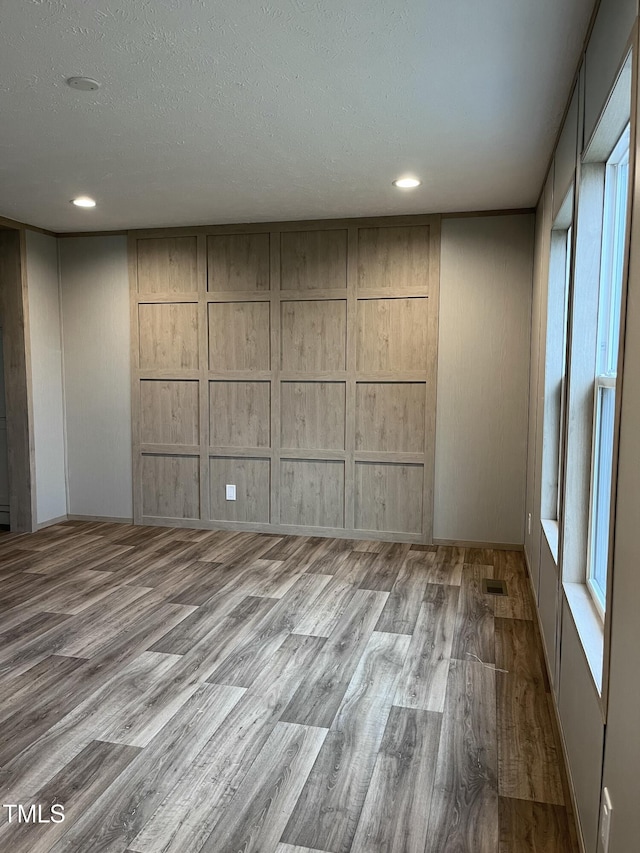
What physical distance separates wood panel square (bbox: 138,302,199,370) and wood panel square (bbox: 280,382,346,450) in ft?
2.85

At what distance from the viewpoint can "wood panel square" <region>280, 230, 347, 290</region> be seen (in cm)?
497

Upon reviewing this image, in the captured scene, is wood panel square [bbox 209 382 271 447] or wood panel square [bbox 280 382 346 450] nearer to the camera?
wood panel square [bbox 280 382 346 450]

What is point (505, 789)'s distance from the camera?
203 centimetres

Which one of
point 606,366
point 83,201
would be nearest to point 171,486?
point 83,201

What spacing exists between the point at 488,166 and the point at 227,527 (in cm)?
337

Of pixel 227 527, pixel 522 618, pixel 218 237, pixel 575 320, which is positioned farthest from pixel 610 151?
pixel 227 527

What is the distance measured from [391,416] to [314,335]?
88 cm

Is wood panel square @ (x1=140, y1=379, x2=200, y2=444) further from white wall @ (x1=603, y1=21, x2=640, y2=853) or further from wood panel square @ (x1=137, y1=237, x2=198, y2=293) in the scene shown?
white wall @ (x1=603, y1=21, x2=640, y2=853)

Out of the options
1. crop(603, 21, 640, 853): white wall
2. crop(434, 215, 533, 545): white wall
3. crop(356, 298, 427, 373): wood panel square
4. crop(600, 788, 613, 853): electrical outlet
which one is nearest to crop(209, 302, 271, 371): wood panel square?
crop(356, 298, 427, 373): wood panel square

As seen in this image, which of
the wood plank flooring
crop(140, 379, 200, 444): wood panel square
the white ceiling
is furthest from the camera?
crop(140, 379, 200, 444): wood panel square

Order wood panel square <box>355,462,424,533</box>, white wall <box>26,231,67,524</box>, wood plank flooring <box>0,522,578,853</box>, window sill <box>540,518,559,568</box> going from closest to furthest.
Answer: wood plank flooring <box>0,522,578,853</box>
window sill <box>540,518,559,568</box>
wood panel square <box>355,462,424,533</box>
white wall <box>26,231,67,524</box>

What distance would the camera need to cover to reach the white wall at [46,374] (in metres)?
5.27

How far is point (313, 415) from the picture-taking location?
5.12 m

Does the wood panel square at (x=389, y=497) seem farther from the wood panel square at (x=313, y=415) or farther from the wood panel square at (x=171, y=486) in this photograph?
the wood panel square at (x=171, y=486)
